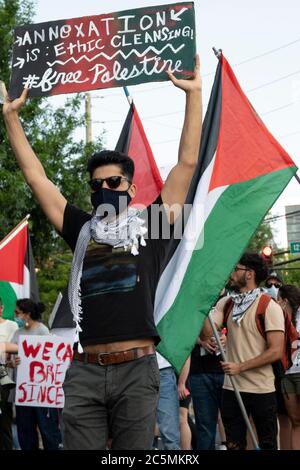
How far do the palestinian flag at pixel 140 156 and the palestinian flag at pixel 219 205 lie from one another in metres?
1.36

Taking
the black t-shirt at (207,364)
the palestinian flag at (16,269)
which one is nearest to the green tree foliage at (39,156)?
the palestinian flag at (16,269)

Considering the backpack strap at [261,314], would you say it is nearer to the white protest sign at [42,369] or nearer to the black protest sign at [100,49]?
the black protest sign at [100,49]

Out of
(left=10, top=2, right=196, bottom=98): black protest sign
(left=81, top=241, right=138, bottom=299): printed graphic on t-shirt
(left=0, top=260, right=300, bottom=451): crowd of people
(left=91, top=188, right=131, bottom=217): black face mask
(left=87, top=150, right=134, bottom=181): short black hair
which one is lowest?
(left=0, top=260, right=300, bottom=451): crowd of people

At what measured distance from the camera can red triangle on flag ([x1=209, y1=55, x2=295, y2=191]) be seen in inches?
280

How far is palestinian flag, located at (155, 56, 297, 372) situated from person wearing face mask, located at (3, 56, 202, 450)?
1.86 metres

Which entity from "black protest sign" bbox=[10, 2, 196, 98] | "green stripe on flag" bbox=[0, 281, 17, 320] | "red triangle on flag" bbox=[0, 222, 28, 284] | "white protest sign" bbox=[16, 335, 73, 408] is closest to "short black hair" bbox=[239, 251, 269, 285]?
"black protest sign" bbox=[10, 2, 196, 98]

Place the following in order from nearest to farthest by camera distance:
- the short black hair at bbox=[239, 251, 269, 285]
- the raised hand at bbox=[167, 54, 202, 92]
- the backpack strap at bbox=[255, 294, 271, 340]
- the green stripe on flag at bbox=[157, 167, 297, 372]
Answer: the raised hand at bbox=[167, 54, 202, 92]
the green stripe on flag at bbox=[157, 167, 297, 372]
the backpack strap at bbox=[255, 294, 271, 340]
the short black hair at bbox=[239, 251, 269, 285]

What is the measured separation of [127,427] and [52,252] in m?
18.0

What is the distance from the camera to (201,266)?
6656mm

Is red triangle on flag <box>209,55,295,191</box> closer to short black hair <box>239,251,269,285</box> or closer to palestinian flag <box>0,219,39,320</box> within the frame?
short black hair <box>239,251,269,285</box>

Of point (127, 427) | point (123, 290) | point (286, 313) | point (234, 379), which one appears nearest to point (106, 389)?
point (127, 427)

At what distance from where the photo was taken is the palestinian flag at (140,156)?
870 cm

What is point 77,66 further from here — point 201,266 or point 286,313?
point 286,313

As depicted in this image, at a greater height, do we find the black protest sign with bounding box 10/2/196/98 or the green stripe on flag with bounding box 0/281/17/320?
the black protest sign with bounding box 10/2/196/98
